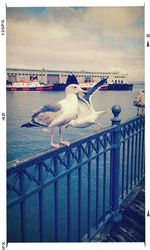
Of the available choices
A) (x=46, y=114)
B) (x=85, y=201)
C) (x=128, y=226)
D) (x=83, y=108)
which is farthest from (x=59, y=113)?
(x=128, y=226)

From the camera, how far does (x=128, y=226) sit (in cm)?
226

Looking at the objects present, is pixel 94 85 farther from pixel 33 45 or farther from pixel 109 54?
pixel 33 45

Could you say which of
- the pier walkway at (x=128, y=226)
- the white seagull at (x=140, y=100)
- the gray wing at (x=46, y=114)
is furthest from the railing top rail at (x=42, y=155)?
the pier walkway at (x=128, y=226)

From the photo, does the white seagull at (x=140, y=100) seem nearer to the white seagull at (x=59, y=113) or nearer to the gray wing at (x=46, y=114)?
the white seagull at (x=59, y=113)

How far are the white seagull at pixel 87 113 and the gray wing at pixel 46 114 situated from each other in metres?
0.14

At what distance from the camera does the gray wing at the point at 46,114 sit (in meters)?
1.99

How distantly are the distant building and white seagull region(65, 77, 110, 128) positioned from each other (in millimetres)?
80

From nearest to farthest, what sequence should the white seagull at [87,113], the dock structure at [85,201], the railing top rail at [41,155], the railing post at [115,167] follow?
the railing top rail at [41,155] < the dock structure at [85,201] < the white seagull at [87,113] < the railing post at [115,167]

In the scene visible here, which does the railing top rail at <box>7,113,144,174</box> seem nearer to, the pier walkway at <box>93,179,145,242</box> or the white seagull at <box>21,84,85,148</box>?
the white seagull at <box>21,84,85,148</box>

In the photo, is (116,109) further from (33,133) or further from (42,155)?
(42,155)

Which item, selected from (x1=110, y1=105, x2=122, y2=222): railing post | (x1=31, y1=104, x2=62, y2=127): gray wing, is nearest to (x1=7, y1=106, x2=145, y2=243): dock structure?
(x1=110, y1=105, x2=122, y2=222): railing post

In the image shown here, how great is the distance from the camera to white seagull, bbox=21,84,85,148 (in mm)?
1992

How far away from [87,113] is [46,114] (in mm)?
343
